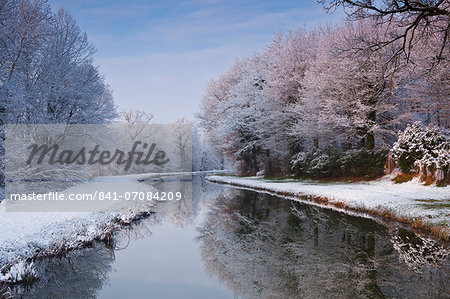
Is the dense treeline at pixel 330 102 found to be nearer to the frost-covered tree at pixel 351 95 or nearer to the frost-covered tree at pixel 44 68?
the frost-covered tree at pixel 351 95

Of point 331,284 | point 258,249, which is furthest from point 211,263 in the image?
point 331,284

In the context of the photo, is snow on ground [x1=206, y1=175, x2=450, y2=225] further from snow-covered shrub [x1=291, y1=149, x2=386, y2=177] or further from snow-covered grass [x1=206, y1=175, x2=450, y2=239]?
snow-covered shrub [x1=291, y1=149, x2=386, y2=177]

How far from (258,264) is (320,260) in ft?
4.89

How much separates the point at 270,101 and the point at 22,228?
30.8 metres

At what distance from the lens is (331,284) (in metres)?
6.48

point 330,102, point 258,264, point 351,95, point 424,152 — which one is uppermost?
point 351,95

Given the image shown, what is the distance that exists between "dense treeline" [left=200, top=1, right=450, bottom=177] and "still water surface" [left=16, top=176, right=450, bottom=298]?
32.3ft

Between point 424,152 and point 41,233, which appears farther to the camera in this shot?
point 424,152

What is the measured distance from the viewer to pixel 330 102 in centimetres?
2673

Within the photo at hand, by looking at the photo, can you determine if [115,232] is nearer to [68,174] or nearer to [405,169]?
[68,174]

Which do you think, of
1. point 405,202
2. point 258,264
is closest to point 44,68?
point 258,264

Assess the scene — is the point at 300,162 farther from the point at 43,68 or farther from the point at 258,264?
the point at 258,264

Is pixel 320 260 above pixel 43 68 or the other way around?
the other way around

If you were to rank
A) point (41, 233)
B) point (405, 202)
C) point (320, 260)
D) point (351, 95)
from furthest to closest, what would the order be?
1. point (351, 95)
2. point (405, 202)
3. point (41, 233)
4. point (320, 260)
